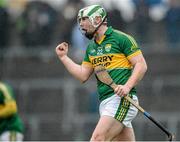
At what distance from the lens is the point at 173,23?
843 inches

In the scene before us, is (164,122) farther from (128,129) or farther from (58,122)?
(128,129)

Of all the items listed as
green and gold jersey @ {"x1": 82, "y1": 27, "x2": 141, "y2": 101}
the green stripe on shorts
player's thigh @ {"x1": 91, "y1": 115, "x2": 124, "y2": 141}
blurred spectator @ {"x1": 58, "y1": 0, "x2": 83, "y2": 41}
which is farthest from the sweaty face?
blurred spectator @ {"x1": 58, "y1": 0, "x2": 83, "y2": 41}

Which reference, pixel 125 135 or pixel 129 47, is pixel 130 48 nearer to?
pixel 129 47

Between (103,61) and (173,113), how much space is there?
761 cm

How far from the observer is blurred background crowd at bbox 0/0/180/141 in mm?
20844

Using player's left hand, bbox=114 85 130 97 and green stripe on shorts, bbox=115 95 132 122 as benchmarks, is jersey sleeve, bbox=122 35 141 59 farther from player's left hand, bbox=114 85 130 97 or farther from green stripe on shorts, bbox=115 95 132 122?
green stripe on shorts, bbox=115 95 132 122

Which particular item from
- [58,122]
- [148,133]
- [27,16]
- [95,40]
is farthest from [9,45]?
[95,40]

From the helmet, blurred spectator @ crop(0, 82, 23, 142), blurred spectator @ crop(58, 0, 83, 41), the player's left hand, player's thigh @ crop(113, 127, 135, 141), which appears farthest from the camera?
blurred spectator @ crop(58, 0, 83, 41)

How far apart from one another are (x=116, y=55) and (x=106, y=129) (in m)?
0.99

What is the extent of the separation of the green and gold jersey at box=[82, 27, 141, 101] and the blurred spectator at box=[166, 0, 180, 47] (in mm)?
7764

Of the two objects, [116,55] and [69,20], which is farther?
[69,20]

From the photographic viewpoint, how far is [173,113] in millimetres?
21078

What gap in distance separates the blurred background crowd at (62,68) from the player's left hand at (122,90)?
6.94 m

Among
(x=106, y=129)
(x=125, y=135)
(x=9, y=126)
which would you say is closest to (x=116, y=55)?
(x=106, y=129)
